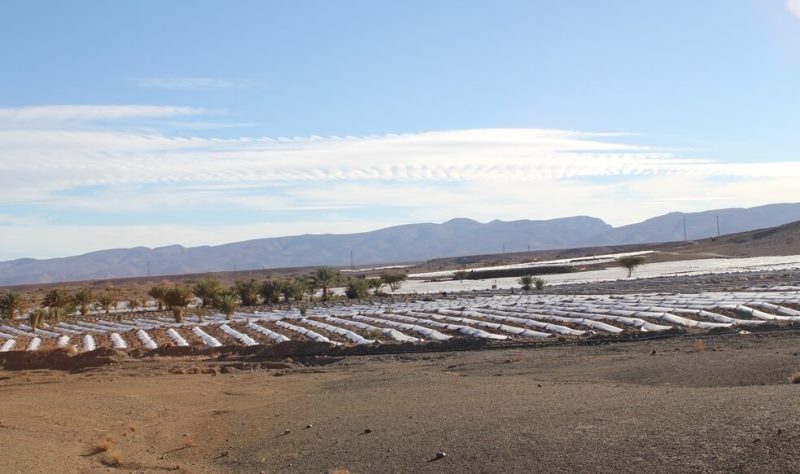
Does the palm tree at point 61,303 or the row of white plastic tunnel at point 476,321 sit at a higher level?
the palm tree at point 61,303

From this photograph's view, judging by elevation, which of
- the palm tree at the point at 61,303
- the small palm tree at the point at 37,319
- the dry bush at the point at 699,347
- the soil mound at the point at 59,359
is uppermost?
the palm tree at the point at 61,303

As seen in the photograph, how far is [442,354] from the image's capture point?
22.8 meters

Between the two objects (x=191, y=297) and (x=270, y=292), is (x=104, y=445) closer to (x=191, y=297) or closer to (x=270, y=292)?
(x=191, y=297)

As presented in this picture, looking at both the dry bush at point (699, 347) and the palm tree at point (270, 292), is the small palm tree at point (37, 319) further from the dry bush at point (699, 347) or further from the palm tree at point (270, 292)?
the dry bush at point (699, 347)

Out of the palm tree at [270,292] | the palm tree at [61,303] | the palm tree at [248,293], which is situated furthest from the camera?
the palm tree at [270,292]

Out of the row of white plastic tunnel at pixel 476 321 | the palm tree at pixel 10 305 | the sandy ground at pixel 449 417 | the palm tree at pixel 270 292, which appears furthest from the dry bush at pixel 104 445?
the palm tree at pixel 270 292

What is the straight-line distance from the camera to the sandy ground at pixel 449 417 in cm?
877

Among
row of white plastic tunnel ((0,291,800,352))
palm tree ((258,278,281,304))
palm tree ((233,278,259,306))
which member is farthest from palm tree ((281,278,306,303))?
row of white plastic tunnel ((0,291,800,352))

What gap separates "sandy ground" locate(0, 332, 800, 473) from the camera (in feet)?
28.8

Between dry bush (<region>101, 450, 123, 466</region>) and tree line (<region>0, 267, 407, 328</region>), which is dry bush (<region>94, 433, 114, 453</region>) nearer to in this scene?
dry bush (<region>101, 450, 123, 466</region>)

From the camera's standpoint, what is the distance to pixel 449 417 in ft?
38.6

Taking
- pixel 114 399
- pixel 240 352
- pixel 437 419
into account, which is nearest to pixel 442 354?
pixel 240 352

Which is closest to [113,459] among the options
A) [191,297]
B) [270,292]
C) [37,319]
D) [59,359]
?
[59,359]

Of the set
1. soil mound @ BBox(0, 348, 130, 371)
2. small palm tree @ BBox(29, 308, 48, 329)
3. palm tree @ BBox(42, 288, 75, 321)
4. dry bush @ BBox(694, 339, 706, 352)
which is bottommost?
soil mound @ BBox(0, 348, 130, 371)
